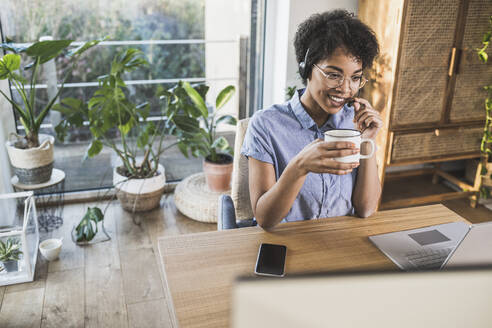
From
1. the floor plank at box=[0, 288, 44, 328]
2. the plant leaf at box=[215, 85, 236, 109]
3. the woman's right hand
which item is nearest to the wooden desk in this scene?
the woman's right hand

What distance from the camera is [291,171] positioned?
3.87 ft

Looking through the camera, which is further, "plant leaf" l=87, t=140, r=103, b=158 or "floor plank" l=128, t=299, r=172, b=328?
"plant leaf" l=87, t=140, r=103, b=158

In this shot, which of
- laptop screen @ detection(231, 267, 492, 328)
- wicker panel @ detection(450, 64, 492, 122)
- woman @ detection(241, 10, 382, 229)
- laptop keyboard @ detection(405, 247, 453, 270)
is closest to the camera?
laptop screen @ detection(231, 267, 492, 328)

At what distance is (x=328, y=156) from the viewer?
41.6 inches

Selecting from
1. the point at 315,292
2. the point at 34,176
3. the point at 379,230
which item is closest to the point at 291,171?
the point at 379,230

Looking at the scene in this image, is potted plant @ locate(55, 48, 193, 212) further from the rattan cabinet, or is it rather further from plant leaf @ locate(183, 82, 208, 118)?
the rattan cabinet

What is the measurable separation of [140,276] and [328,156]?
145 cm

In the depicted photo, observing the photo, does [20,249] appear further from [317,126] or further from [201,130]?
[317,126]

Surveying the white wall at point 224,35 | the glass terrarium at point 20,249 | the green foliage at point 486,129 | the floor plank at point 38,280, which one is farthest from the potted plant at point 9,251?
the green foliage at point 486,129

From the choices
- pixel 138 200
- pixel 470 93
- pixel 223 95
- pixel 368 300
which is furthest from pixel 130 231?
pixel 368 300

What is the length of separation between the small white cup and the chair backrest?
45.7 inches

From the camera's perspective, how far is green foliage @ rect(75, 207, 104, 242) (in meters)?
2.40

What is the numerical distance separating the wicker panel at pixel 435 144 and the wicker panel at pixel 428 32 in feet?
1.44

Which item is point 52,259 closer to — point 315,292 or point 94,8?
point 94,8
